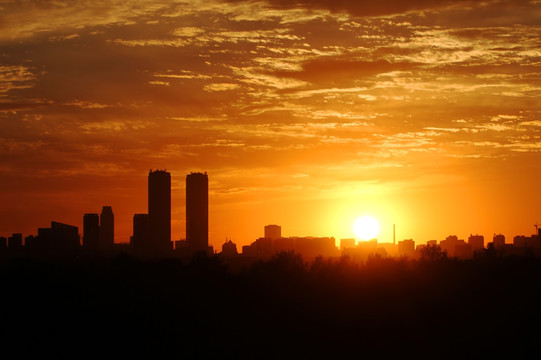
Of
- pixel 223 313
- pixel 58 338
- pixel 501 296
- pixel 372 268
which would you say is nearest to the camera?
pixel 58 338

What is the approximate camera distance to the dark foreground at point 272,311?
68.3 metres

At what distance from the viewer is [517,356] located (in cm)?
6812

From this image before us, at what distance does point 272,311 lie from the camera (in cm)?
7994

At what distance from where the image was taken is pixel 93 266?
9831 cm

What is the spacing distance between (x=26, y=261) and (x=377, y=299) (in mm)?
35765

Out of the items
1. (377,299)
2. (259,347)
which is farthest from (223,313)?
(377,299)

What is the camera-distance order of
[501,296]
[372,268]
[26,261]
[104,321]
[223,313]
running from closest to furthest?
[104,321], [223,313], [501,296], [26,261], [372,268]

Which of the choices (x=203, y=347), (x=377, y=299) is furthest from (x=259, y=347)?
(x=377, y=299)

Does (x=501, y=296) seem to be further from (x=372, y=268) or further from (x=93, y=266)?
(x=93, y=266)

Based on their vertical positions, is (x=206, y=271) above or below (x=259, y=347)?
above

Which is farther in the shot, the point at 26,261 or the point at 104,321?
the point at 26,261

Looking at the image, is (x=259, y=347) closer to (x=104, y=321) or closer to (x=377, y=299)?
(x=104, y=321)

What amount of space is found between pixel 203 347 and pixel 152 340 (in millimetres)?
3947

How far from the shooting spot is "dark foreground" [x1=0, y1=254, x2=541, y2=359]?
68312 millimetres
